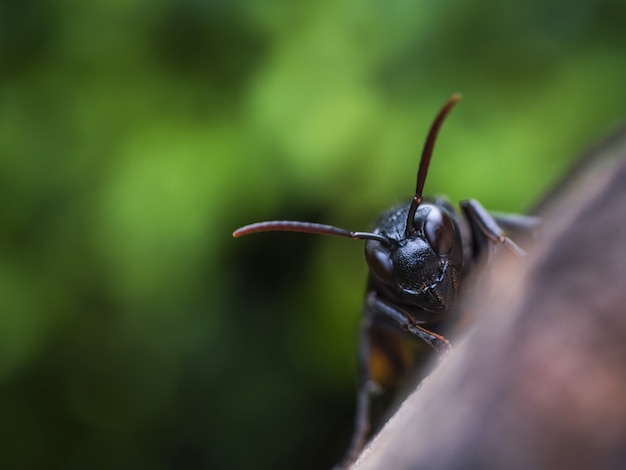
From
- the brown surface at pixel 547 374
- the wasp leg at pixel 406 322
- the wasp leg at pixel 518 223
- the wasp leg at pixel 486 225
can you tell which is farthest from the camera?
the wasp leg at pixel 518 223

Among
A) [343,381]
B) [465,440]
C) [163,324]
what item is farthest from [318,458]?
[465,440]

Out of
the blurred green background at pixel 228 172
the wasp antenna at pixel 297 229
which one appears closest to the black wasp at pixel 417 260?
the wasp antenna at pixel 297 229

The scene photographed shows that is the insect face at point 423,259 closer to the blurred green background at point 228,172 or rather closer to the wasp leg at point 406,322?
the wasp leg at point 406,322

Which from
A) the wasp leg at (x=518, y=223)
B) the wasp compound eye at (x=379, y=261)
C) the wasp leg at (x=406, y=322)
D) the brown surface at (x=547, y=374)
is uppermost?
the brown surface at (x=547, y=374)

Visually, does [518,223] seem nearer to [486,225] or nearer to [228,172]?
[486,225]

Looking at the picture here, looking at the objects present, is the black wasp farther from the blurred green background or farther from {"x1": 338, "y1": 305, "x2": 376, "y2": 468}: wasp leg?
the blurred green background

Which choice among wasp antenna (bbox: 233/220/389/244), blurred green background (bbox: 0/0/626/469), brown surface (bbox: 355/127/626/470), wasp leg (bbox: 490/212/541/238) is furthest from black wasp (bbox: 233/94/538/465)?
brown surface (bbox: 355/127/626/470)

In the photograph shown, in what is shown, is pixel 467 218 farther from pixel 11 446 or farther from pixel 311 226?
pixel 11 446

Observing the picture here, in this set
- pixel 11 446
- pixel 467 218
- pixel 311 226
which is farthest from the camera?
pixel 11 446
